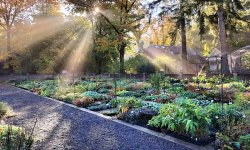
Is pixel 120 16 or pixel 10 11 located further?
pixel 10 11

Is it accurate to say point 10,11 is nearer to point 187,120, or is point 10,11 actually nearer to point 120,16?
point 120,16

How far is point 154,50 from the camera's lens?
36.4 meters

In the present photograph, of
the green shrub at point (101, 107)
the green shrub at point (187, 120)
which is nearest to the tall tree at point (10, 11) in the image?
the green shrub at point (101, 107)

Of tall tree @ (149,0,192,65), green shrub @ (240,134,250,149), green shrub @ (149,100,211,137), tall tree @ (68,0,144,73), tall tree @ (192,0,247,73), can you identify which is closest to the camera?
green shrub @ (240,134,250,149)

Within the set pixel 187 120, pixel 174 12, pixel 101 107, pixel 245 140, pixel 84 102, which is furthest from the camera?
pixel 174 12

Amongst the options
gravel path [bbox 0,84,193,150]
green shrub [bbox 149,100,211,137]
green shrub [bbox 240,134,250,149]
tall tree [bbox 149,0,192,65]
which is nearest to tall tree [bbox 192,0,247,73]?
tall tree [bbox 149,0,192,65]

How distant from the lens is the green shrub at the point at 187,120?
445 centimetres

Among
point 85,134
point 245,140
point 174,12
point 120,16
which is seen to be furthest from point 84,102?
point 120,16

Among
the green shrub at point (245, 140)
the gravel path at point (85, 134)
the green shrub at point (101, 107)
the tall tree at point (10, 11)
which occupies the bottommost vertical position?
the gravel path at point (85, 134)

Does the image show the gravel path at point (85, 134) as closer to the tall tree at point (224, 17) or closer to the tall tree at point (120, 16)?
the tall tree at point (224, 17)

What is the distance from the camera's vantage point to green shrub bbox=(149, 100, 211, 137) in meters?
4.45

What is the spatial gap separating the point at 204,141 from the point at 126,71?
1965 cm

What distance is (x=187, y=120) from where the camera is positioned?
14.7 ft

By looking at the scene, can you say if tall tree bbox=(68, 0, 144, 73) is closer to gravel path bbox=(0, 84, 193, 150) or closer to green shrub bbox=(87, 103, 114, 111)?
green shrub bbox=(87, 103, 114, 111)
